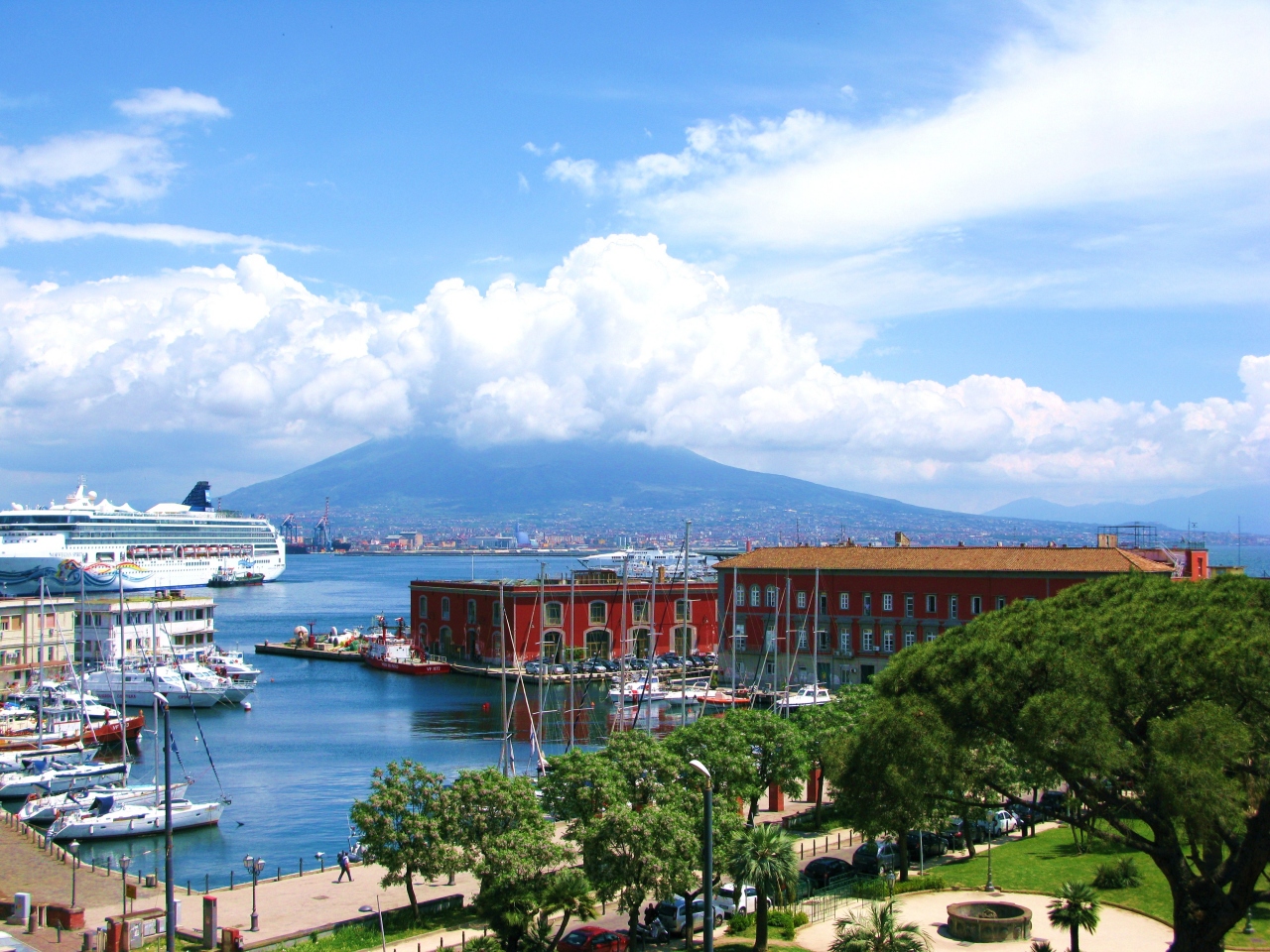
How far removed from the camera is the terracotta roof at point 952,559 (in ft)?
168

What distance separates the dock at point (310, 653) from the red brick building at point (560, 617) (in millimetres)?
7690

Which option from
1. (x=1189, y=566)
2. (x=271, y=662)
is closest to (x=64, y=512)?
(x=271, y=662)

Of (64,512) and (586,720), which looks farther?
(64,512)

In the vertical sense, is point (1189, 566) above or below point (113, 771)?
above

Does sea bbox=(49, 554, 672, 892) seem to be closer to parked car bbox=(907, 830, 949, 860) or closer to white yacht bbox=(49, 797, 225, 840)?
white yacht bbox=(49, 797, 225, 840)

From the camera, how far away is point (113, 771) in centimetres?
4269

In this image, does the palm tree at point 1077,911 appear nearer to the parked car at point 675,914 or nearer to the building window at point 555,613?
the parked car at point 675,914

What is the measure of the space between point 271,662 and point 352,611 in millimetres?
51390

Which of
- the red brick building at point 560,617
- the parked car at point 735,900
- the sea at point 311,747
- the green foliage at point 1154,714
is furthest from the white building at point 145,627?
the green foliage at point 1154,714

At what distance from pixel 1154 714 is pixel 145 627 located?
66825mm

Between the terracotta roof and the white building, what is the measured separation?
33437 mm

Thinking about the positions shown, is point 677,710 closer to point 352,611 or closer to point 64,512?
point 352,611

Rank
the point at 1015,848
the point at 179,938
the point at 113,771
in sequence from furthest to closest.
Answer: the point at 113,771, the point at 1015,848, the point at 179,938

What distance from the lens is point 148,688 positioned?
61.4 m
